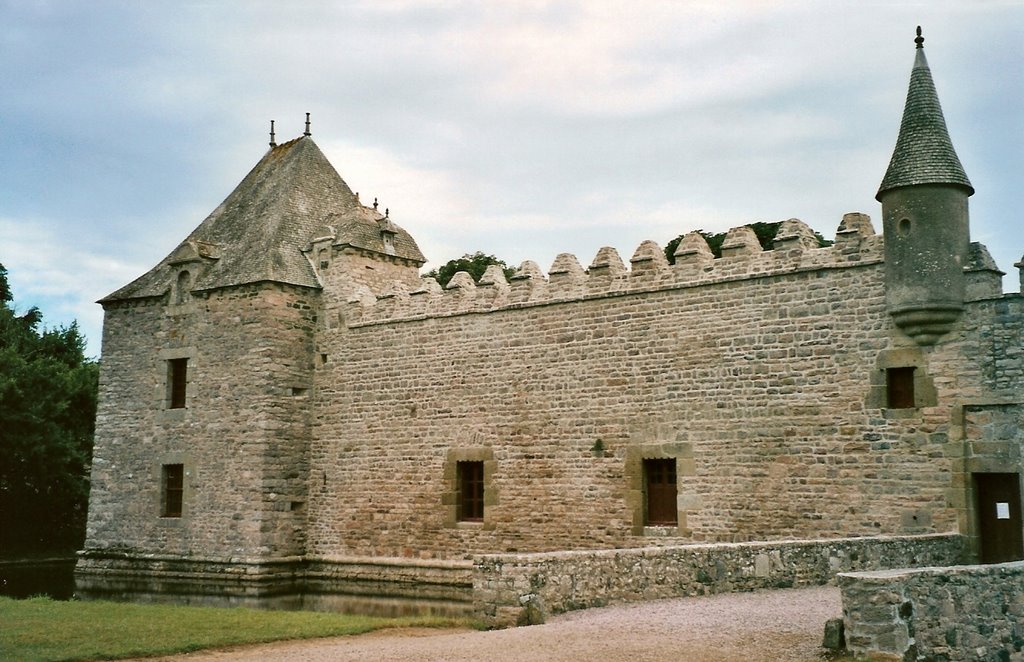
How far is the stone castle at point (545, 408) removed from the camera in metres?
13.2

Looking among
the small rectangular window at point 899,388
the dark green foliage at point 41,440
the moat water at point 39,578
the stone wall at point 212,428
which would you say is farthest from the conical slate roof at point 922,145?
the dark green foliage at point 41,440

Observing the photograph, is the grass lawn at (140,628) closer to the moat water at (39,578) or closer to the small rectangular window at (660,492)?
the small rectangular window at (660,492)

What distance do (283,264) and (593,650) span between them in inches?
538

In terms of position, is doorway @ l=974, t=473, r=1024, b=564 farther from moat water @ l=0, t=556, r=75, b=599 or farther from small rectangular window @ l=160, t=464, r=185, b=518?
moat water @ l=0, t=556, r=75, b=599

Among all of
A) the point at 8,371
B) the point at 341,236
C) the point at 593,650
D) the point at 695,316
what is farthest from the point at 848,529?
the point at 8,371

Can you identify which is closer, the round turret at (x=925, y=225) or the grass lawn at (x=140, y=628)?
the grass lawn at (x=140, y=628)

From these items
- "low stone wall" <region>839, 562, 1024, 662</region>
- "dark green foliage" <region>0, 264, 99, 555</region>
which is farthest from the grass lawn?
"dark green foliage" <region>0, 264, 99, 555</region>

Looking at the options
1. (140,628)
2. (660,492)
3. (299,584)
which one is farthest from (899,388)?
(299,584)

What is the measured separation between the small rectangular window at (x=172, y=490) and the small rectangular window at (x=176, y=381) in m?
1.29

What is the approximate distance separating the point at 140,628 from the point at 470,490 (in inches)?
291

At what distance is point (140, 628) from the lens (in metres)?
12.0

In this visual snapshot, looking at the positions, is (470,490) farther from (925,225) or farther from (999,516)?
(925,225)

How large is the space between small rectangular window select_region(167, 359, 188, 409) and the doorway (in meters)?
15.1

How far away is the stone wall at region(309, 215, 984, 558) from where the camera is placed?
1400 cm
